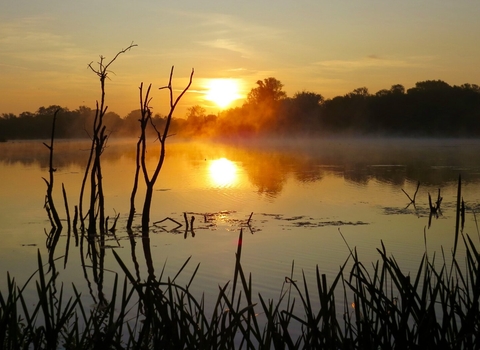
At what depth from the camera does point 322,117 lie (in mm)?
70812

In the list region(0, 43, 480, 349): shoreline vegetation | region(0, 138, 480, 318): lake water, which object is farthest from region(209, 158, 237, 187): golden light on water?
region(0, 43, 480, 349): shoreline vegetation

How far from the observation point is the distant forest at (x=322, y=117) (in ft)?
204

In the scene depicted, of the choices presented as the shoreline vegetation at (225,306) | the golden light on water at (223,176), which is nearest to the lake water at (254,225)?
the golden light on water at (223,176)

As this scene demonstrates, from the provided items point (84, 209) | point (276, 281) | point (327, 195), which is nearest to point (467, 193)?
point (327, 195)

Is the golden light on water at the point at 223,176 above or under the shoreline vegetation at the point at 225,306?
under

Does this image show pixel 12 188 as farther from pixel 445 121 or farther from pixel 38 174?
pixel 445 121

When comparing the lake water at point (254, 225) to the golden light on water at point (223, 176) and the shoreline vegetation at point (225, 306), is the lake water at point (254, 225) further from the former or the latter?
the shoreline vegetation at point (225, 306)

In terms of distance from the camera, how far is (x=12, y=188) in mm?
16547

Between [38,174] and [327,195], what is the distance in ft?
33.5

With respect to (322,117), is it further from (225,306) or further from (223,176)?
(225,306)

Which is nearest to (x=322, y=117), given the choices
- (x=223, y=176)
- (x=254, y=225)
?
(x=223, y=176)

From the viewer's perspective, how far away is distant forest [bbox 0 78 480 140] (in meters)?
62.1

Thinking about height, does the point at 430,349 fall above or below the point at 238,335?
above

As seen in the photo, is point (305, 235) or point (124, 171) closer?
point (305, 235)
